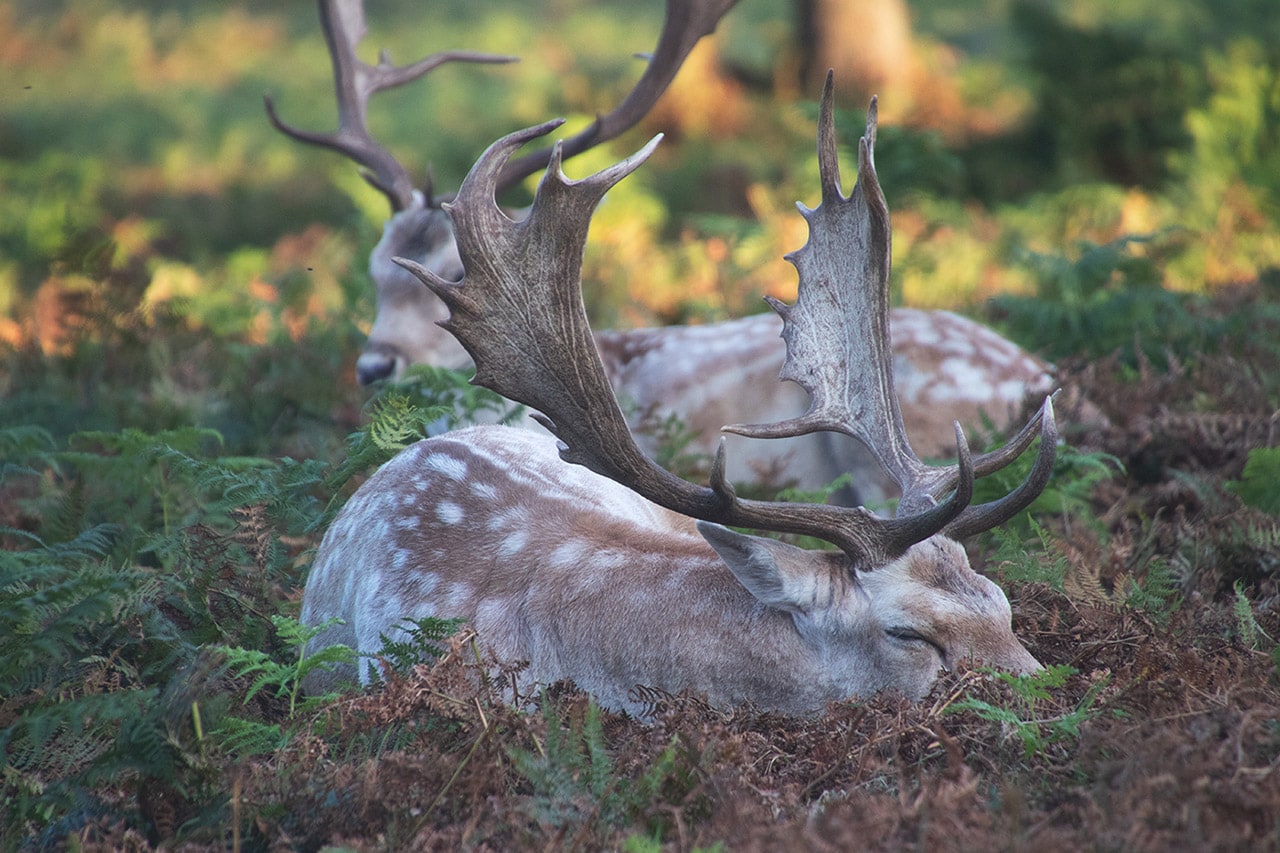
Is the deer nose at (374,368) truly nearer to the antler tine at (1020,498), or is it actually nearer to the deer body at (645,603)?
the deer body at (645,603)

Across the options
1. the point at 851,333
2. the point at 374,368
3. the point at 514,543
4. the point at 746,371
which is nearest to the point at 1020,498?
the point at 851,333

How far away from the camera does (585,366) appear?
3760 mm

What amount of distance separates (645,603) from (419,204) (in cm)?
408

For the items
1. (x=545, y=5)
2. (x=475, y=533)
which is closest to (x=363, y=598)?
(x=475, y=533)

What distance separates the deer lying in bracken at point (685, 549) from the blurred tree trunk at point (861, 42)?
33.7 ft

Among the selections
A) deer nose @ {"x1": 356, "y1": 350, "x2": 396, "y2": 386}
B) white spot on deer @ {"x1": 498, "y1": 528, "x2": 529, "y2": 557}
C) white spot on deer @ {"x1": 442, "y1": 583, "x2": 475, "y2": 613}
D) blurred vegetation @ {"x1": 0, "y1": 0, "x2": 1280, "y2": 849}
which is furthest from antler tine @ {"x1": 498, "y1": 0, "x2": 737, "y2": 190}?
white spot on deer @ {"x1": 442, "y1": 583, "x2": 475, "y2": 613}

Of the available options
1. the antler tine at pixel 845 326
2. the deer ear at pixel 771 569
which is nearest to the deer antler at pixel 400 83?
the antler tine at pixel 845 326

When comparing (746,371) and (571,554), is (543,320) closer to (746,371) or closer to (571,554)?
(571,554)

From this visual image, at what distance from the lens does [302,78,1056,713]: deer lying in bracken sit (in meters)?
3.61

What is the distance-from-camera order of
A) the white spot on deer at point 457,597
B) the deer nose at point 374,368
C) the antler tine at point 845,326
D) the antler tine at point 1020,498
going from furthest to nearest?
the deer nose at point 374,368 → the antler tine at point 845,326 → the white spot on deer at point 457,597 → the antler tine at point 1020,498

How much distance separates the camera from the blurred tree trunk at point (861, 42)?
13883 mm

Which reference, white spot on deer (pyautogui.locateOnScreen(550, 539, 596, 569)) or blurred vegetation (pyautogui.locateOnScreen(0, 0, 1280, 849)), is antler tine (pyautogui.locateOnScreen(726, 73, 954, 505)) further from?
blurred vegetation (pyautogui.locateOnScreen(0, 0, 1280, 849))

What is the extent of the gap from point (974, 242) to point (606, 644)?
25.6 ft

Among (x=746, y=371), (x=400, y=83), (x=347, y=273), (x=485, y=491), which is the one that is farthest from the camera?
(x=347, y=273)
